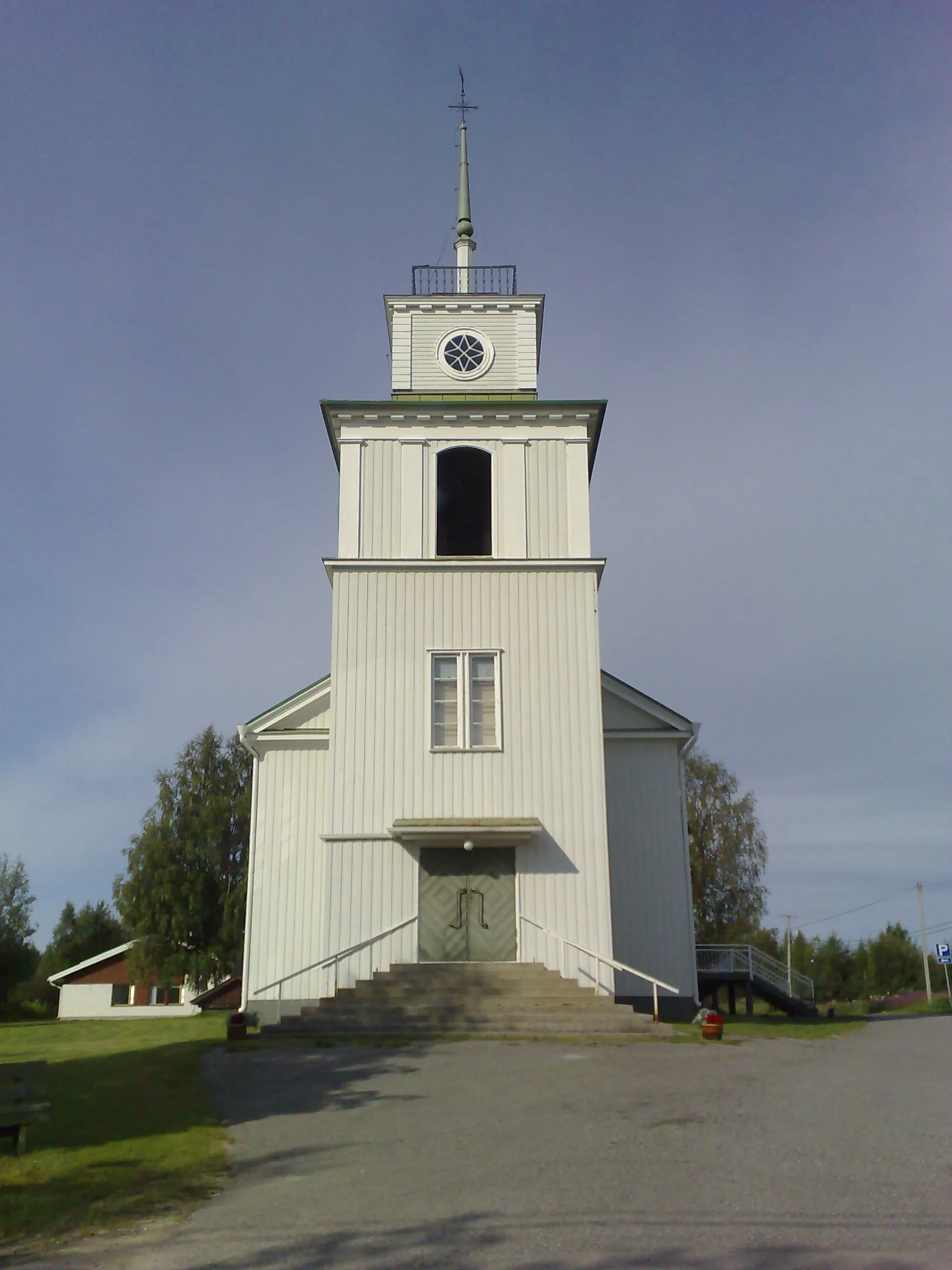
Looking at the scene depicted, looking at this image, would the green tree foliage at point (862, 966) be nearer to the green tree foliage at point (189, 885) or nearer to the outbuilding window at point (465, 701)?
the green tree foliage at point (189, 885)

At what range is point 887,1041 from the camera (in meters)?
17.9

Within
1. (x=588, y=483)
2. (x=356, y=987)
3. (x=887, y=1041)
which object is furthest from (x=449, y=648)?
(x=887, y=1041)

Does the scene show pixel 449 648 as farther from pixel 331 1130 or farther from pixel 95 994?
pixel 95 994

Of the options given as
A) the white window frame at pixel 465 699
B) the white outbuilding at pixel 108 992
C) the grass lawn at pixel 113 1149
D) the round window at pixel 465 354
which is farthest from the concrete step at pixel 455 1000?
the white outbuilding at pixel 108 992

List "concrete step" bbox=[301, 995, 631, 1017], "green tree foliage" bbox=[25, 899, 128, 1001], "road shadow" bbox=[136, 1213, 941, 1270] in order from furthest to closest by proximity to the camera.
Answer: "green tree foliage" bbox=[25, 899, 128, 1001] < "concrete step" bbox=[301, 995, 631, 1017] < "road shadow" bbox=[136, 1213, 941, 1270]

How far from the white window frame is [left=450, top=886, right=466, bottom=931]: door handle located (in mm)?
2428

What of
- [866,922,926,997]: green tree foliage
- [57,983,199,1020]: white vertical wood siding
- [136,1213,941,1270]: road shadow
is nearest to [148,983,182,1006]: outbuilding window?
[57,983,199,1020]: white vertical wood siding

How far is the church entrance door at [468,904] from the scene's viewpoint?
63.6 ft

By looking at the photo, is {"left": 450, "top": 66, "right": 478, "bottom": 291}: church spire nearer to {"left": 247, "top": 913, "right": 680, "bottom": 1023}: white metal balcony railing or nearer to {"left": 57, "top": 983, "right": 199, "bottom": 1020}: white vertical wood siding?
{"left": 247, "top": 913, "right": 680, "bottom": 1023}: white metal balcony railing

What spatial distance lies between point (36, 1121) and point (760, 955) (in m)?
22.5

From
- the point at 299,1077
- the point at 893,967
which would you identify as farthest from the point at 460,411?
the point at 893,967

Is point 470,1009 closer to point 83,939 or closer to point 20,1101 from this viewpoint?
point 20,1101

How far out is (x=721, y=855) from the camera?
49.9 metres

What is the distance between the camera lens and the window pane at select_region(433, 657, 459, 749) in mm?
20469
